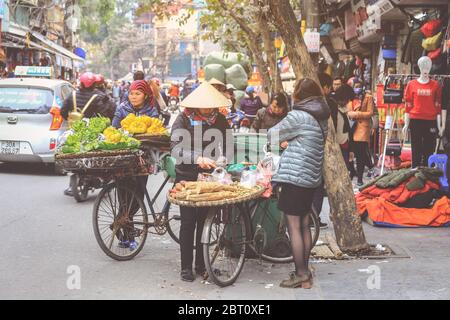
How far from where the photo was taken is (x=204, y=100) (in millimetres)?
6832

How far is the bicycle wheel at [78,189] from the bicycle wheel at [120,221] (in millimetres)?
3302

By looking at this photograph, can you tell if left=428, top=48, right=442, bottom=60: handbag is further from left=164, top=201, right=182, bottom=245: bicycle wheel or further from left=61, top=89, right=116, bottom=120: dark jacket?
left=164, top=201, right=182, bottom=245: bicycle wheel

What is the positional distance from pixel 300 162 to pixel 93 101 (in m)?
5.55

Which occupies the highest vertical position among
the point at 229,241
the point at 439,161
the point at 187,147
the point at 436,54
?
the point at 436,54

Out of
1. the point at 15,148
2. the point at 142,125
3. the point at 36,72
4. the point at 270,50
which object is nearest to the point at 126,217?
the point at 142,125

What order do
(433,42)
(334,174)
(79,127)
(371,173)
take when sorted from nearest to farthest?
1. (79,127)
2. (334,174)
3. (433,42)
4. (371,173)

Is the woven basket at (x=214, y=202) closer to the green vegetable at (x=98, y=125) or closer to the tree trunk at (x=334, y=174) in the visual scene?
the green vegetable at (x=98, y=125)

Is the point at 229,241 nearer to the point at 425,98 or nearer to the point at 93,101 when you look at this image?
the point at 93,101

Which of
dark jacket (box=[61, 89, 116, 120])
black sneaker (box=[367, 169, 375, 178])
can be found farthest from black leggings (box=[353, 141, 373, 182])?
dark jacket (box=[61, 89, 116, 120])

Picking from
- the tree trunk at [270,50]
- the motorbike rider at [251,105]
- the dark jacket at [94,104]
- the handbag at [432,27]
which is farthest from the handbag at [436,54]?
the motorbike rider at [251,105]

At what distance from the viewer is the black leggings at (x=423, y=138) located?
468 inches

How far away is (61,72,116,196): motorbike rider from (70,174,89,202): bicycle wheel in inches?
10.8

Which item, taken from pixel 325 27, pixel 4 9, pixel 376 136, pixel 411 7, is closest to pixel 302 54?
pixel 411 7

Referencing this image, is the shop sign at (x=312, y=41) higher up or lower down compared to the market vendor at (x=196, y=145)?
higher up
